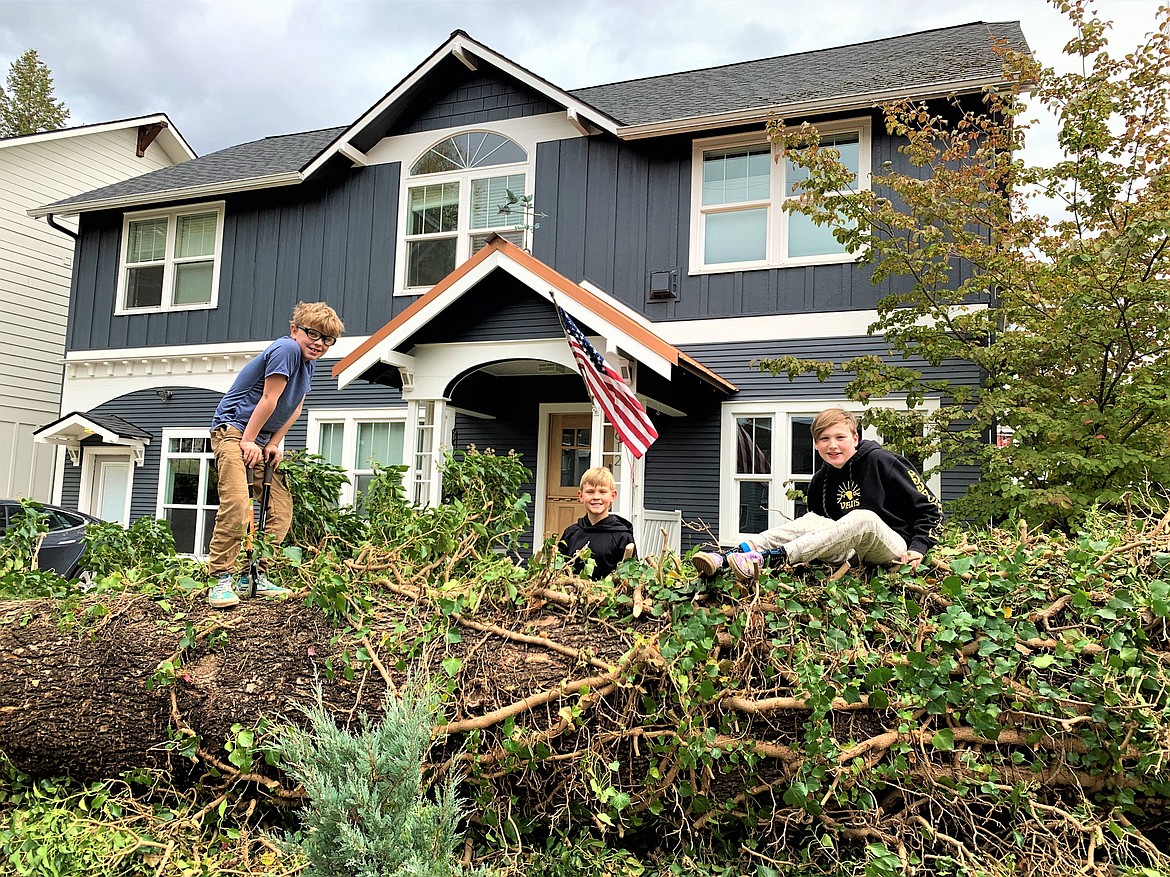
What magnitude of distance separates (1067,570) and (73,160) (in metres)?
19.0

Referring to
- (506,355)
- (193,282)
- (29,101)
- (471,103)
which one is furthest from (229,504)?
(29,101)

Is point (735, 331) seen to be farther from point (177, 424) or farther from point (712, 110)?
point (177, 424)

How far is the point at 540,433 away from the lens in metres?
10.8

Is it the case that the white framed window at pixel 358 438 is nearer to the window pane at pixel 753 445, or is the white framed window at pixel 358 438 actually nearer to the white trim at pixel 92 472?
the white trim at pixel 92 472

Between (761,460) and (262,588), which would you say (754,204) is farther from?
(262,588)

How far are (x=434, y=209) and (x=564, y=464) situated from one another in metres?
4.17

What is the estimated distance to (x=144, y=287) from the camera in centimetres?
1349

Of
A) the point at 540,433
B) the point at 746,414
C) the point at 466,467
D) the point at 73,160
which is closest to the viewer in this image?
the point at 466,467

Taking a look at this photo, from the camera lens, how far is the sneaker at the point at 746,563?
3166 millimetres

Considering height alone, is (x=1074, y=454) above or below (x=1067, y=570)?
above

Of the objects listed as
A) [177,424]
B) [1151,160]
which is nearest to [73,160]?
[177,424]

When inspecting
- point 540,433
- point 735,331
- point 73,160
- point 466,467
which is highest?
point 73,160

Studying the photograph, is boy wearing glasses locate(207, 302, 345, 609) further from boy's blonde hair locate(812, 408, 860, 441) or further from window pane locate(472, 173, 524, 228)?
window pane locate(472, 173, 524, 228)

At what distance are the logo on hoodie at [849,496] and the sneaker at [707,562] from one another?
2.26 feet
